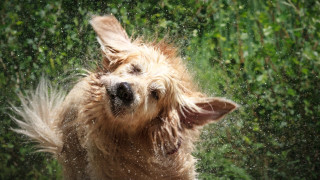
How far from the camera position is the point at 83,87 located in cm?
402

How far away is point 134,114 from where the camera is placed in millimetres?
3705

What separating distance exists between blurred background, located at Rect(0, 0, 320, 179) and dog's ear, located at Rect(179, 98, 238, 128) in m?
1.23

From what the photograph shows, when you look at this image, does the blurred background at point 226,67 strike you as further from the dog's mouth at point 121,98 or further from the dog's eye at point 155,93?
the dog's mouth at point 121,98

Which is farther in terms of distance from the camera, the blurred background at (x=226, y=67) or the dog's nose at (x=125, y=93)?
the blurred background at (x=226, y=67)

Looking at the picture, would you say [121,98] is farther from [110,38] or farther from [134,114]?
[110,38]

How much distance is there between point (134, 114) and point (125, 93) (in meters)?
0.24

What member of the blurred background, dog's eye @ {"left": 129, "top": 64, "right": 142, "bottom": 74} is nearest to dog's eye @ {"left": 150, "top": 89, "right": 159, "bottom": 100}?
dog's eye @ {"left": 129, "top": 64, "right": 142, "bottom": 74}

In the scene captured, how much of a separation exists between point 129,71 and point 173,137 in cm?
69

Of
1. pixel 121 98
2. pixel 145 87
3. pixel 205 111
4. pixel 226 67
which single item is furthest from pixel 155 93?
pixel 226 67

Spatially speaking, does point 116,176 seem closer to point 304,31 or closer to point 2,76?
point 2,76

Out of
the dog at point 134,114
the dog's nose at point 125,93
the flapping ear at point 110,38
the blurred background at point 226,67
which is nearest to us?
the dog's nose at point 125,93

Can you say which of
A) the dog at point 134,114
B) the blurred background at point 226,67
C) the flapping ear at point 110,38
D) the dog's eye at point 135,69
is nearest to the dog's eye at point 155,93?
the dog at point 134,114

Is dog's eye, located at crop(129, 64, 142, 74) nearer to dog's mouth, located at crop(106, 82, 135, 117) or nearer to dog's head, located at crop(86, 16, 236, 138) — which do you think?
dog's head, located at crop(86, 16, 236, 138)

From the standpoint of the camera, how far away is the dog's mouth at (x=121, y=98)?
Result: 3.53 metres
